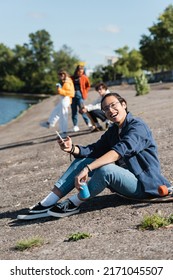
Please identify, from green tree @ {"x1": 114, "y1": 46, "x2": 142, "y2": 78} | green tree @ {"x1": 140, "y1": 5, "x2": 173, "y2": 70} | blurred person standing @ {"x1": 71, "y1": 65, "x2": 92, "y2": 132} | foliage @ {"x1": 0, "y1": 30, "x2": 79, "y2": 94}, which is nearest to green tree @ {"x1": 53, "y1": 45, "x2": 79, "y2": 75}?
foliage @ {"x1": 0, "y1": 30, "x2": 79, "y2": 94}

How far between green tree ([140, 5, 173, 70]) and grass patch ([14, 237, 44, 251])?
68.7 metres

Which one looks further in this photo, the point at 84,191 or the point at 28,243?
the point at 84,191

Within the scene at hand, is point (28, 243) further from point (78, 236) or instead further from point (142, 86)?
point (142, 86)

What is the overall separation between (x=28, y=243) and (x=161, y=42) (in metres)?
71.0

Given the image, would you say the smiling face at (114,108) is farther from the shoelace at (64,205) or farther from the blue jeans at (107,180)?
the shoelace at (64,205)

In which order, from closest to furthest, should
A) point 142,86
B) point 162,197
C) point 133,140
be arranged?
point 133,140 < point 162,197 < point 142,86

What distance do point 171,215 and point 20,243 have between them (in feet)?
4.93

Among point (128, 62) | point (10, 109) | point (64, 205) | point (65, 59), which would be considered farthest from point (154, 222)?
point (65, 59)

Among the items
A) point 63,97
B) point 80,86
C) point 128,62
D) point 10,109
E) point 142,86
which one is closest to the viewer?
point 63,97

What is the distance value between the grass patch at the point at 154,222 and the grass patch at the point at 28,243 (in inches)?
39.3

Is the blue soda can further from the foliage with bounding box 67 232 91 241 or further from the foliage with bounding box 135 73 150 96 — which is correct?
the foliage with bounding box 135 73 150 96

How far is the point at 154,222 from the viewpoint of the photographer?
4.65m
